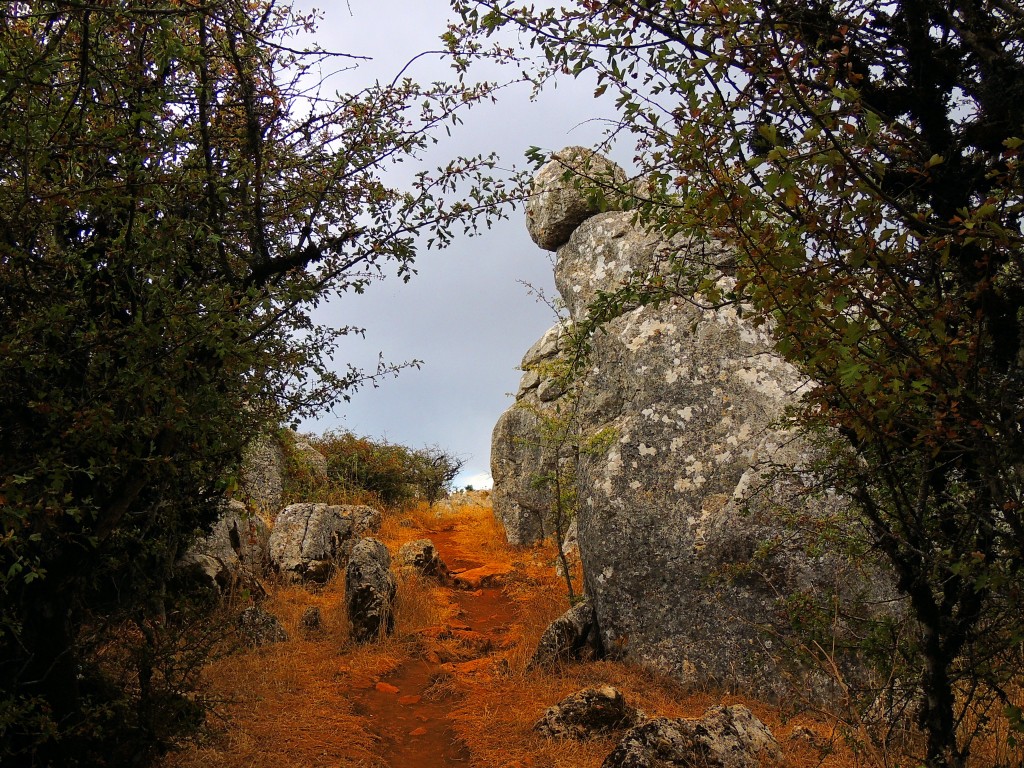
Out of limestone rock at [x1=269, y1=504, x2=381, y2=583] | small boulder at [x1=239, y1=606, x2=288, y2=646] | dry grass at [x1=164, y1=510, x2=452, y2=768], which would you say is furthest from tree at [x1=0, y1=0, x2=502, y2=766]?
limestone rock at [x1=269, y1=504, x2=381, y2=583]

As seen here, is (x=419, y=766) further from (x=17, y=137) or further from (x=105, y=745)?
(x=17, y=137)

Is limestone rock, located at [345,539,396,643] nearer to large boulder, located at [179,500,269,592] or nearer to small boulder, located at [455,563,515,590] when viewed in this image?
large boulder, located at [179,500,269,592]

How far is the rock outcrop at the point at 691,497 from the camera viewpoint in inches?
289

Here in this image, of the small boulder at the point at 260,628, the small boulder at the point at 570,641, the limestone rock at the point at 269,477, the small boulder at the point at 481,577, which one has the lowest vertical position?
the small boulder at the point at 570,641

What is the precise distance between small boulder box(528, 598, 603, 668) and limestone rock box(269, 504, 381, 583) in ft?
15.2

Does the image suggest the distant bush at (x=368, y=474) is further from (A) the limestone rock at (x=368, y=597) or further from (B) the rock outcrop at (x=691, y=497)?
(B) the rock outcrop at (x=691, y=497)

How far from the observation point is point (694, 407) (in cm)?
884

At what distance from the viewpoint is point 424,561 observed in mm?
12195

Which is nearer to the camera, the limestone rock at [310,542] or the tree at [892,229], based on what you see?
the tree at [892,229]

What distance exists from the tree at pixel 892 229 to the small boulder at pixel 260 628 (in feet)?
21.3

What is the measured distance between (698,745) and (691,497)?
134 inches

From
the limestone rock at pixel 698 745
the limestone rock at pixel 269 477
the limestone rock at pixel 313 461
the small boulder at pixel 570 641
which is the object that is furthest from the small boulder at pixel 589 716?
the limestone rock at pixel 313 461

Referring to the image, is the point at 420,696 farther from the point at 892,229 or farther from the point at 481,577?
the point at 892,229

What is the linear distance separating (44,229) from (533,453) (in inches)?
504
